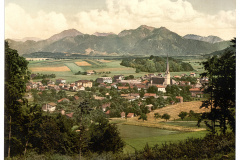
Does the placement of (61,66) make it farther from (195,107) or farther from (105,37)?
(195,107)

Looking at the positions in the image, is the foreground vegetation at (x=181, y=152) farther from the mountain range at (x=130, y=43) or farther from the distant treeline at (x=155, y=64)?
the mountain range at (x=130, y=43)

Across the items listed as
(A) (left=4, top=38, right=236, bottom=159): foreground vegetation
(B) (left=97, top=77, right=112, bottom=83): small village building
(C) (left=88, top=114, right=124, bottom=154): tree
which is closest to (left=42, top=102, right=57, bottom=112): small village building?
(A) (left=4, top=38, right=236, bottom=159): foreground vegetation

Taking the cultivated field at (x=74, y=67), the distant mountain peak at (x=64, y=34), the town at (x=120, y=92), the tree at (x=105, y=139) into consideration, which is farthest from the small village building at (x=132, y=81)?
the distant mountain peak at (x=64, y=34)

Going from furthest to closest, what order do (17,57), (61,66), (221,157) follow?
(61,66), (17,57), (221,157)

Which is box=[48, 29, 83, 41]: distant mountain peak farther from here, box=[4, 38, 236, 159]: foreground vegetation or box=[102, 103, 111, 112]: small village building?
box=[102, 103, 111, 112]: small village building

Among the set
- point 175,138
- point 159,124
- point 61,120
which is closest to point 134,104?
point 159,124
